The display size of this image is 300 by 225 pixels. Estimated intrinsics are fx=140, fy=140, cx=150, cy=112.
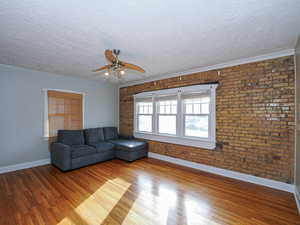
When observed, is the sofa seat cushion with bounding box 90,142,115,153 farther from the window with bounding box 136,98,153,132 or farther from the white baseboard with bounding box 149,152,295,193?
the white baseboard with bounding box 149,152,295,193

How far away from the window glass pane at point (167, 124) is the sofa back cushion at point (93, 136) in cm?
199

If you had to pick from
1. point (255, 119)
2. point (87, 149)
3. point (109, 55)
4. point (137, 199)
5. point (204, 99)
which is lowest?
point (137, 199)

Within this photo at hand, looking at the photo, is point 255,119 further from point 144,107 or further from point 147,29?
point 144,107

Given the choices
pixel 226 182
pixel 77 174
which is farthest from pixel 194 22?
pixel 77 174

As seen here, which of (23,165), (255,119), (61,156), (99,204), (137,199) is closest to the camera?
(99,204)

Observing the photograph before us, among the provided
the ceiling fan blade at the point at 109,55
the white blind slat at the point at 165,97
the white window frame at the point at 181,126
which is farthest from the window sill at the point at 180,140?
the ceiling fan blade at the point at 109,55

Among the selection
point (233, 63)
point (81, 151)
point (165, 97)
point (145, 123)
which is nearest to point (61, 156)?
point (81, 151)

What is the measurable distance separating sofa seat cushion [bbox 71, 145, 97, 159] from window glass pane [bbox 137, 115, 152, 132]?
1728 mm

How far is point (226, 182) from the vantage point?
114 inches

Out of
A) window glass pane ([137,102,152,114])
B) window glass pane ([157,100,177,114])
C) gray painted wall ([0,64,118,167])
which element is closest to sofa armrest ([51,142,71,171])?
gray painted wall ([0,64,118,167])

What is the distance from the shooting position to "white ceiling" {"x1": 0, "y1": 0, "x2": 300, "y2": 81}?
1562 millimetres

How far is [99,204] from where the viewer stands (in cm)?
216

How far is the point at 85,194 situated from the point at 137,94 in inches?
131

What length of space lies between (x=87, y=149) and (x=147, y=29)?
3217 millimetres
